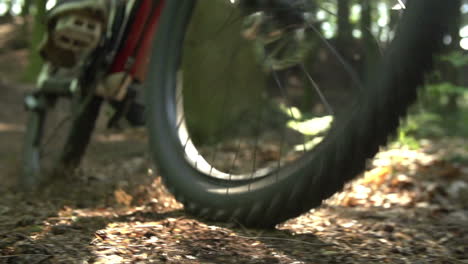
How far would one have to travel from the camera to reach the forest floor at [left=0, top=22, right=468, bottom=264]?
3.74 feet

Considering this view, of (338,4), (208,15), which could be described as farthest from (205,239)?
(208,15)

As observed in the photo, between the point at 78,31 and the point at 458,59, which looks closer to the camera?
the point at 78,31

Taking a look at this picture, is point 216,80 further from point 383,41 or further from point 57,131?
point 383,41

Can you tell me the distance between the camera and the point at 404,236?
1422mm

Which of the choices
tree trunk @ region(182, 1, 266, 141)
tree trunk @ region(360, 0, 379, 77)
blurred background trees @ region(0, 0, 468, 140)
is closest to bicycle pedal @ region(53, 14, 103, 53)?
blurred background trees @ region(0, 0, 468, 140)

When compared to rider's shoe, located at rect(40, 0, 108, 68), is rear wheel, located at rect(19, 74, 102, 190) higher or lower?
lower

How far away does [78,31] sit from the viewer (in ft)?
6.37

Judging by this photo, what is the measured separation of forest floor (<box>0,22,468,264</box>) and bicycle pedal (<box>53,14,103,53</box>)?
65 centimetres

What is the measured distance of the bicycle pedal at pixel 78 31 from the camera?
194 cm

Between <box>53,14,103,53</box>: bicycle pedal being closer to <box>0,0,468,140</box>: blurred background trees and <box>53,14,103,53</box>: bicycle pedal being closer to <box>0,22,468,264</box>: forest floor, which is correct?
<box>0,0,468,140</box>: blurred background trees

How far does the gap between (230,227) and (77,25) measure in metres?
1.11

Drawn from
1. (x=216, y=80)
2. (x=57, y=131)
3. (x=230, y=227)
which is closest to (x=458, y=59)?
(x=230, y=227)

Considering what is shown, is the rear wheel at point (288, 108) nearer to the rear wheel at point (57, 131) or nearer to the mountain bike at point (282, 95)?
the mountain bike at point (282, 95)

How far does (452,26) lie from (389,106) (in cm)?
22
